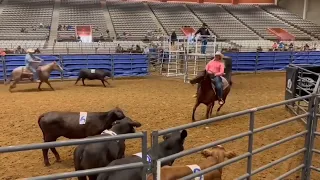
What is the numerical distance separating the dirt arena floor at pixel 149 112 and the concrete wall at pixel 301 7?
82.4 ft

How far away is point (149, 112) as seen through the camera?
9078mm

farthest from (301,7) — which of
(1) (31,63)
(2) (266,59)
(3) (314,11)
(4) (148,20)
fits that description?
(1) (31,63)

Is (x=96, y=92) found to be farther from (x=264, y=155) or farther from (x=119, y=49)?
(x=119, y=49)

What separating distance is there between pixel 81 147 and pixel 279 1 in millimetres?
42363

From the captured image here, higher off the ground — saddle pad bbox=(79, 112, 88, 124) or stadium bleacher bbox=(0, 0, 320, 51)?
stadium bleacher bbox=(0, 0, 320, 51)

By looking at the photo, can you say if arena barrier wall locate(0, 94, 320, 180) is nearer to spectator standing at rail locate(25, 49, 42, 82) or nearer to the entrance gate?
the entrance gate

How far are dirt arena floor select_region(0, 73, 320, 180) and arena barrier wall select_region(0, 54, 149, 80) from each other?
3.38ft

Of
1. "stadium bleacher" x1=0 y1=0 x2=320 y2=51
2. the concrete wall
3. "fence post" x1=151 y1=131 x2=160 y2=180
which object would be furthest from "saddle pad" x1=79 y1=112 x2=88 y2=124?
the concrete wall

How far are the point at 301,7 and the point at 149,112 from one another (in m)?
35.8

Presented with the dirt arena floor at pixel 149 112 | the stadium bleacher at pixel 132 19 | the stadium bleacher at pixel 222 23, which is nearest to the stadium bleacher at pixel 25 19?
the stadium bleacher at pixel 132 19

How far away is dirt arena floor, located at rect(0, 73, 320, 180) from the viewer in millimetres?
5688

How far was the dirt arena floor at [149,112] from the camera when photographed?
18.7 feet

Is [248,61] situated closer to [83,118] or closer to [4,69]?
[4,69]

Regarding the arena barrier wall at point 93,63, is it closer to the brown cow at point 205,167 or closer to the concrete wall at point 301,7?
the brown cow at point 205,167
